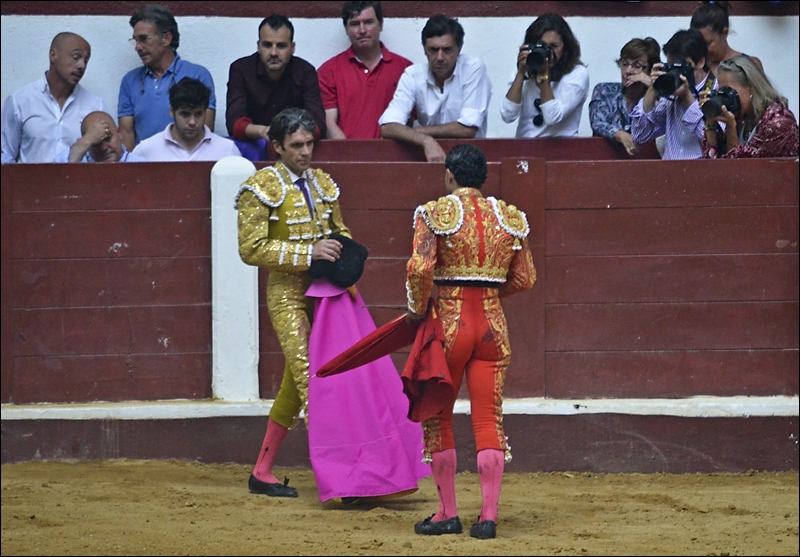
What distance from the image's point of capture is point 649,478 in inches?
233

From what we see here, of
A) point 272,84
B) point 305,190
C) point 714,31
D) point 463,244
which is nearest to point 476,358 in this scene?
point 463,244

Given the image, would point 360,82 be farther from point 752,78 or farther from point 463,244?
point 463,244

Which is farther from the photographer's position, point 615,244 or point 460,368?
point 615,244

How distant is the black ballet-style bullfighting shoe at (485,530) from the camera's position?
173 inches

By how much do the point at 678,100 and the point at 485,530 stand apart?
2.55 metres

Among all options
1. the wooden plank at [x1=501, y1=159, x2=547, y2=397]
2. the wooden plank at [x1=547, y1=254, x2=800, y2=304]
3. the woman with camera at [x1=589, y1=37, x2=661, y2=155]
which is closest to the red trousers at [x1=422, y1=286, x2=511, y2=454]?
the wooden plank at [x1=501, y1=159, x2=547, y2=397]

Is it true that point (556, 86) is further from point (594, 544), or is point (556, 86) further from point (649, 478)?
point (594, 544)

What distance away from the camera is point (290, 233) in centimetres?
509

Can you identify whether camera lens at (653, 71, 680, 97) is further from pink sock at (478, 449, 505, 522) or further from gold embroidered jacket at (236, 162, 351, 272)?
pink sock at (478, 449, 505, 522)

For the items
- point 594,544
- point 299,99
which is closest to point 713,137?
point 299,99

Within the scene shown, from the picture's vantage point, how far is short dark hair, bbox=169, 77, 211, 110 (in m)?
6.15

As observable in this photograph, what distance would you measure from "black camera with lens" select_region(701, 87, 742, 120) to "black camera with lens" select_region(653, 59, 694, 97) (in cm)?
18

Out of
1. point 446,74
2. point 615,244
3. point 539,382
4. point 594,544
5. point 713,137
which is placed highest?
point 446,74

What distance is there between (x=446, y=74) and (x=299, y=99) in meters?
0.78
